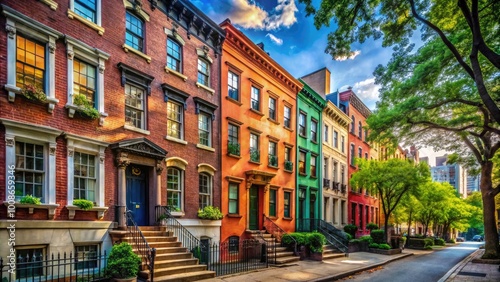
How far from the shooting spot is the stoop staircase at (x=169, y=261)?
9.43 metres

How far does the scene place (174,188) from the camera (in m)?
13.0

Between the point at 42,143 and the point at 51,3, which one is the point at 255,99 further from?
the point at 42,143

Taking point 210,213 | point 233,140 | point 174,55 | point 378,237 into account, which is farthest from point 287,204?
point 174,55

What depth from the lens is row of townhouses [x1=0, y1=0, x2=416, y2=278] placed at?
8352 mm

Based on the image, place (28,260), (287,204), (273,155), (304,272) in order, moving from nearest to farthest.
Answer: (28,260) < (304,272) < (273,155) < (287,204)

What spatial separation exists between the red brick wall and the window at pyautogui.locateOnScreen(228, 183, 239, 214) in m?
1.26

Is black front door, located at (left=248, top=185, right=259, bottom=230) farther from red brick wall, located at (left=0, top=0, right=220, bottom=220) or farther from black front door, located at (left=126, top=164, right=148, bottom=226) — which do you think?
black front door, located at (left=126, top=164, right=148, bottom=226)

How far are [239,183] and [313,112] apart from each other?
1103 centimetres

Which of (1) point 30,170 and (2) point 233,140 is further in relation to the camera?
(2) point 233,140

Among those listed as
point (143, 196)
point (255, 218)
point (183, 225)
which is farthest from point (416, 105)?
point (143, 196)

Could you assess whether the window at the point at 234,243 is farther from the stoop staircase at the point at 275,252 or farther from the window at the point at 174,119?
the window at the point at 174,119

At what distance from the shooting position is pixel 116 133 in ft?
35.3

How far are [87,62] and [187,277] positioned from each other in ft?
25.7

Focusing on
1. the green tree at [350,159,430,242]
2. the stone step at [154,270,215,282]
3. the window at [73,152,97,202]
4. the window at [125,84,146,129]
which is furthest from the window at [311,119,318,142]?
the window at [73,152,97,202]
